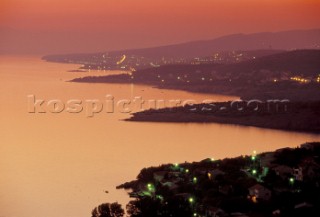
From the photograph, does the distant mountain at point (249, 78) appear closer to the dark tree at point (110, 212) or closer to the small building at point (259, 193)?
the small building at point (259, 193)

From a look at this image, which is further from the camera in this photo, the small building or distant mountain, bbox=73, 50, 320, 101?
distant mountain, bbox=73, 50, 320, 101

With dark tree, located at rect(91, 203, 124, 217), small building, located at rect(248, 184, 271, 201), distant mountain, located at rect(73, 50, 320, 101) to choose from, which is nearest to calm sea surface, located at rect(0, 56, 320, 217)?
dark tree, located at rect(91, 203, 124, 217)

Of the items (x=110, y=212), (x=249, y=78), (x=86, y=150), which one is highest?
(x=249, y=78)

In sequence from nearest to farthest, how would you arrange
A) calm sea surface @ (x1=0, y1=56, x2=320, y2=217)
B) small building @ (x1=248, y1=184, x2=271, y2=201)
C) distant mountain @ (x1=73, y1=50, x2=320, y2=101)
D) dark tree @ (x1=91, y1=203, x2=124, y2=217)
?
dark tree @ (x1=91, y1=203, x2=124, y2=217)
small building @ (x1=248, y1=184, x2=271, y2=201)
calm sea surface @ (x1=0, y1=56, x2=320, y2=217)
distant mountain @ (x1=73, y1=50, x2=320, y2=101)

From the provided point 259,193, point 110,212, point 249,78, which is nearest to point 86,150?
point 110,212

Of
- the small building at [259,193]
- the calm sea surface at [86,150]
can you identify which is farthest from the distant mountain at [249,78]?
the small building at [259,193]

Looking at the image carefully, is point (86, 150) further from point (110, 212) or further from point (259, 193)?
point (259, 193)

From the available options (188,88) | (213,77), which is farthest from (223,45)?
(188,88)

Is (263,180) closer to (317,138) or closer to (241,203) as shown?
(241,203)

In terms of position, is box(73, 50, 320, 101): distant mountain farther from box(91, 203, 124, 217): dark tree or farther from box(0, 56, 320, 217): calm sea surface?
box(91, 203, 124, 217): dark tree
